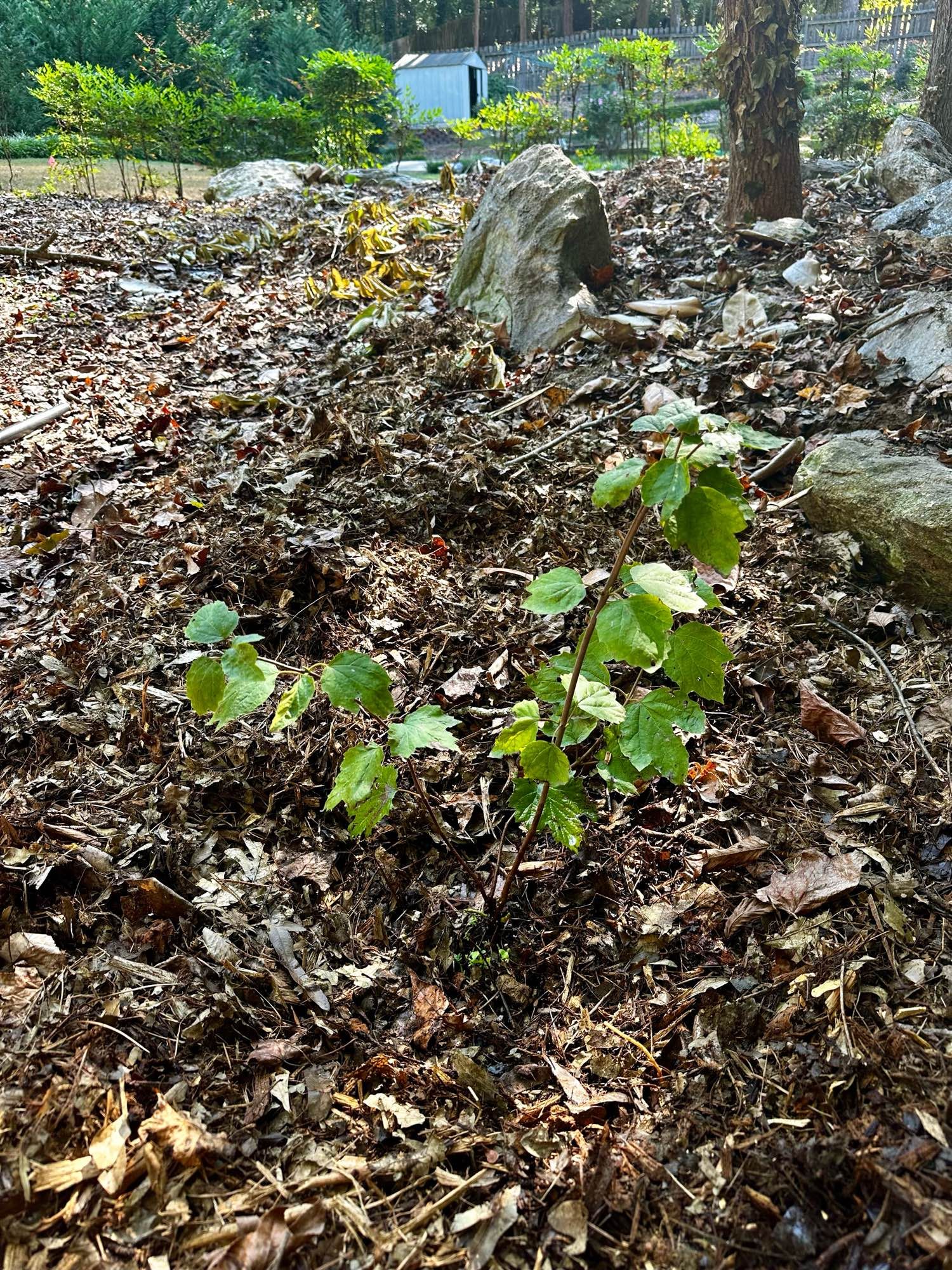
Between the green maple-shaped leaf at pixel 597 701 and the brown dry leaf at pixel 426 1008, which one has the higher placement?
the green maple-shaped leaf at pixel 597 701

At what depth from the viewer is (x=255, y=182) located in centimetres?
943

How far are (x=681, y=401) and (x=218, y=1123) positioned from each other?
142cm

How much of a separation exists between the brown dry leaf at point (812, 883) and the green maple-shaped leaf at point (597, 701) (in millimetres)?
548

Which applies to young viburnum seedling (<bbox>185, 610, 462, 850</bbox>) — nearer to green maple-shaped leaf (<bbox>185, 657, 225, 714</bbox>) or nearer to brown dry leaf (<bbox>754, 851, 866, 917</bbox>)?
green maple-shaped leaf (<bbox>185, 657, 225, 714</bbox>)

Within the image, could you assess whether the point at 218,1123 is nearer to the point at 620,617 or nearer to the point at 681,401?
the point at 620,617

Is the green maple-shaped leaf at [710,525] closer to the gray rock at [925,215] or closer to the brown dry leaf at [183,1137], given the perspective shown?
the brown dry leaf at [183,1137]

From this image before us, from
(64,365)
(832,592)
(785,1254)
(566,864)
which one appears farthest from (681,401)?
(64,365)

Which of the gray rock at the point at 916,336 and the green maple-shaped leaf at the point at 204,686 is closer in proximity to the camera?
the green maple-shaped leaf at the point at 204,686

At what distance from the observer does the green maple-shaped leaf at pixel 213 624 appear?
1292mm

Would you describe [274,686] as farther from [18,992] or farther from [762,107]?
[762,107]

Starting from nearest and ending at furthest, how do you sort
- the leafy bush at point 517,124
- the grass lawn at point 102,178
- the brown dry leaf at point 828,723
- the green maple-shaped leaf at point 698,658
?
the green maple-shaped leaf at point 698,658 < the brown dry leaf at point 828,723 < the grass lawn at point 102,178 < the leafy bush at point 517,124

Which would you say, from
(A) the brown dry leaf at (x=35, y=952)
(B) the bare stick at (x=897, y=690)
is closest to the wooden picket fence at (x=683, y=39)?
(B) the bare stick at (x=897, y=690)

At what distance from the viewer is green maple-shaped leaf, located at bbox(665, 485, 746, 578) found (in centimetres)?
118

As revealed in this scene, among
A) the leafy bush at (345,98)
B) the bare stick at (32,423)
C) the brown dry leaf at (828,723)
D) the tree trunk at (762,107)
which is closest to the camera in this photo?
the brown dry leaf at (828,723)
